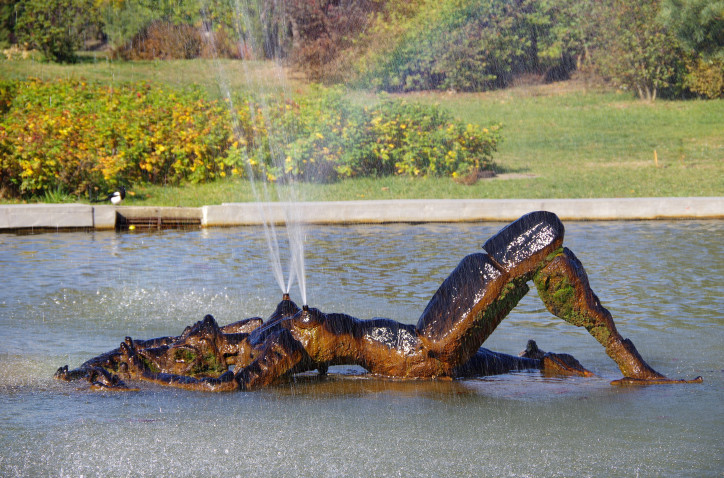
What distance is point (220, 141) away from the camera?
45.7 feet

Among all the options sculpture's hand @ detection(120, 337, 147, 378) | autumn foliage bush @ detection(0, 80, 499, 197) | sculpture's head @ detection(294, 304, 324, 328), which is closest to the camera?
sculpture's head @ detection(294, 304, 324, 328)

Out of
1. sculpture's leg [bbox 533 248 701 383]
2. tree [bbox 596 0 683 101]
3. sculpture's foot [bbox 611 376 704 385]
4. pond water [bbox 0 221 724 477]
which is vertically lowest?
pond water [bbox 0 221 724 477]

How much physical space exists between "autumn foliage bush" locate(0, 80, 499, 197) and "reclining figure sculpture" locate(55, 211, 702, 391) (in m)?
8.06

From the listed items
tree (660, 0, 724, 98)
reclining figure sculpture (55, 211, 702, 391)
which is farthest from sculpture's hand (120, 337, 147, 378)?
tree (660, 0, 724, 98)

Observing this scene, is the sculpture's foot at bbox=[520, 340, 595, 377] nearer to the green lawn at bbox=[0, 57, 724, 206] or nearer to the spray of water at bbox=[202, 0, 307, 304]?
the spray of water at bbox=[202, 0, 307, 304]

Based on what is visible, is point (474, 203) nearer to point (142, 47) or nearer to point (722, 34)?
point (722, 34)

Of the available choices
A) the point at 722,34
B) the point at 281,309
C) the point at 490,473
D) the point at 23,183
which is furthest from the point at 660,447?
the point at 722,34

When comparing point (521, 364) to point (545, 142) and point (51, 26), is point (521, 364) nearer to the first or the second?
point (545, 142)

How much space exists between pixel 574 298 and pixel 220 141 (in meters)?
10.2

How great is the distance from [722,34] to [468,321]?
19.6 m

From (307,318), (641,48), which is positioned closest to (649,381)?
(307,318)

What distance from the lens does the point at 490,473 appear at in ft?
11.9

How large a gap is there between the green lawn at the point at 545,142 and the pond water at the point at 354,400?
4748 millimetres

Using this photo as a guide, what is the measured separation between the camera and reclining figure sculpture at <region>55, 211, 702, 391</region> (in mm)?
4418
